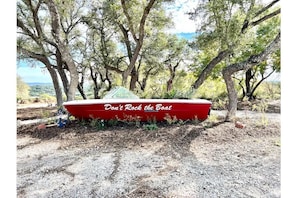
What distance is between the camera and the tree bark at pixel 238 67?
7.07 feet

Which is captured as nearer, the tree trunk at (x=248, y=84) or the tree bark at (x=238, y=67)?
the tree bark at (x=238, y=67)

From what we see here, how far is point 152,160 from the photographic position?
1.77 meters

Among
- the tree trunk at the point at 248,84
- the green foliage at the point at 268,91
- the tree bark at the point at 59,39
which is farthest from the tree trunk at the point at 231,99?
the tree trunk at the point at 248,84

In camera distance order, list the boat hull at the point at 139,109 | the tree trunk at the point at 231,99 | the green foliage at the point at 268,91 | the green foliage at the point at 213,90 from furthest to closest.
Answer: the green foliage at the point at 213,90
the green foliage at the point at 268,91
the tree trunk at the point at 231,99
the boat hull at the point at 139,109

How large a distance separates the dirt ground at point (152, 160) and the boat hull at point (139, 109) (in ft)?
0.35

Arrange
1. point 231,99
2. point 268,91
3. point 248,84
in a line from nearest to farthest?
point 231,99
point 268,91
point 248,84

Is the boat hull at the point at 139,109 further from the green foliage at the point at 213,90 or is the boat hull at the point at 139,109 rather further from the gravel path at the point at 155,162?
the green foliage at the point at 213,90

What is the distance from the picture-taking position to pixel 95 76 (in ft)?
17.3

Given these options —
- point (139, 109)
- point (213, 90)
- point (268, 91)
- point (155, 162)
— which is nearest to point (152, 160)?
point (155, 162)

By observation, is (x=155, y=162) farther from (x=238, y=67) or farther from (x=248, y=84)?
(x=248, y=84)

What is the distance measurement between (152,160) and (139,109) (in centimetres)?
81
